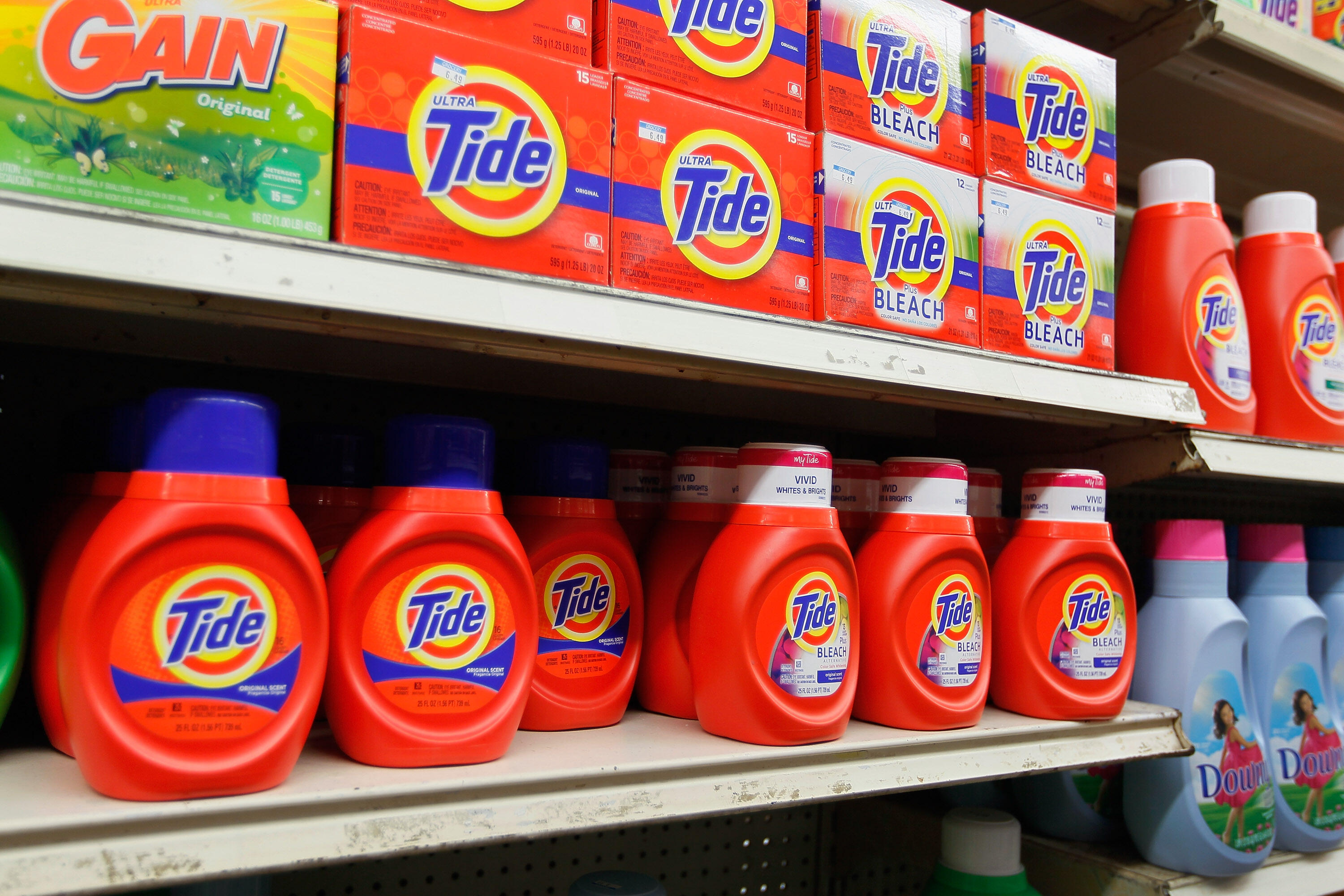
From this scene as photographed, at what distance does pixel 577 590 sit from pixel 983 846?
0.67 metres

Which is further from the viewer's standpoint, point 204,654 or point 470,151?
point 470,151

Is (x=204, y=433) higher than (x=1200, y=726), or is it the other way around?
(x=204, y=433)

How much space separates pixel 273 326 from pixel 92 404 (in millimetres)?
395

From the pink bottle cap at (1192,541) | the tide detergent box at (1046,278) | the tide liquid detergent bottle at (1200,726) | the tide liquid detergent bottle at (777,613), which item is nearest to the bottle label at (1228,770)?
the tide liquid detergent bottle at (1200,726)

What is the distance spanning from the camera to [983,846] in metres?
1.13

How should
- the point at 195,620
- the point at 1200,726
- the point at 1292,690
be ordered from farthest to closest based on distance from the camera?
the point at 1292,690
the point at 1200,726
the point at 195,620

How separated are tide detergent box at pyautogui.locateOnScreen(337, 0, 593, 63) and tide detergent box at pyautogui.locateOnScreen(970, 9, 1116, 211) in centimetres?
53

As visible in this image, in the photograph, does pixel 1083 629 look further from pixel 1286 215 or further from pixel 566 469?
pixel 1286 215

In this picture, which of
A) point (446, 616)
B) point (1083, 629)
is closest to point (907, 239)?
point (1083, 629)

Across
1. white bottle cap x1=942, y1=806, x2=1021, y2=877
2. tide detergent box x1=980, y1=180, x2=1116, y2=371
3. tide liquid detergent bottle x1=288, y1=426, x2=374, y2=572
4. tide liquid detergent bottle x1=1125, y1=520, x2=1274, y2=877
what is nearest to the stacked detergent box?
tide detergent box x1=980, y1=180, x2=1116, y2=371

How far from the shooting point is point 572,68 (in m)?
0.79

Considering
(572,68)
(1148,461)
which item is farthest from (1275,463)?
(572,68)

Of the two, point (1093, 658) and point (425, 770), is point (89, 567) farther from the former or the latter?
point (1093, 658)

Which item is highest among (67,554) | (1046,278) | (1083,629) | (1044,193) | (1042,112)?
(1042,112)
